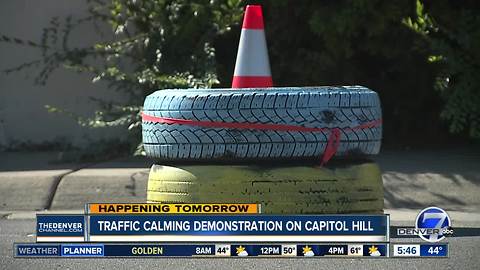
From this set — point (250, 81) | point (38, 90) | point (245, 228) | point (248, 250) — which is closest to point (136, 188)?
→ point (250, 81)

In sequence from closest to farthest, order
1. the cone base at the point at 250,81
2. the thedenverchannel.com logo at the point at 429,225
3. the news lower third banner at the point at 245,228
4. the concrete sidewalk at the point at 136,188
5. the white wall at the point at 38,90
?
1. the news lower third banner at the point at 245,228
2. the thedenverchannel.com logo at the point at 429,225
3. the cone base at the point at 250,81
4. the concrete sidewalk at the point at 136,188
5. the white wall at the point at 38,90

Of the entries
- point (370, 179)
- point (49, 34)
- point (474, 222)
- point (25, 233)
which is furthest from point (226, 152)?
point (49, 34)

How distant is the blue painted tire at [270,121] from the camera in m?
3.47

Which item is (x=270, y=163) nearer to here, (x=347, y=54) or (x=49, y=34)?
(x=347, y=54)

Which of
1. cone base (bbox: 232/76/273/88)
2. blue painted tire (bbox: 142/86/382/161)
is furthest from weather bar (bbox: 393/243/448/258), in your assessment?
cone base (bbox: 232/76/273/88)

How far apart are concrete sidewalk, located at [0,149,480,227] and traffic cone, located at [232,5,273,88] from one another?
1.93 metres

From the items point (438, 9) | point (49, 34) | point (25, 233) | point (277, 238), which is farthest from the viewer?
point (49, 34)

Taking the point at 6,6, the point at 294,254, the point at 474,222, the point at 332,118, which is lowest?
the point at 474,222

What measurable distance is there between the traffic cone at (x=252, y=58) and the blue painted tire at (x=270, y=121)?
1824mm

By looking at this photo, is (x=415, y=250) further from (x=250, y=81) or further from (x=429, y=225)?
(x=250, y=81)

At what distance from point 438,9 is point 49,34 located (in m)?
4.79

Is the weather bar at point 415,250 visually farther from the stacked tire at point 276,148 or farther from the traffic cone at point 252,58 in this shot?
the traffic cone at point 252,58

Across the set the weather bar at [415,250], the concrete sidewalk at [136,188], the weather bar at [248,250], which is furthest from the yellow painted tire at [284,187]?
the concrete sidewalk at [136,188]

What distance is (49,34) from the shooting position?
33.4 ft
